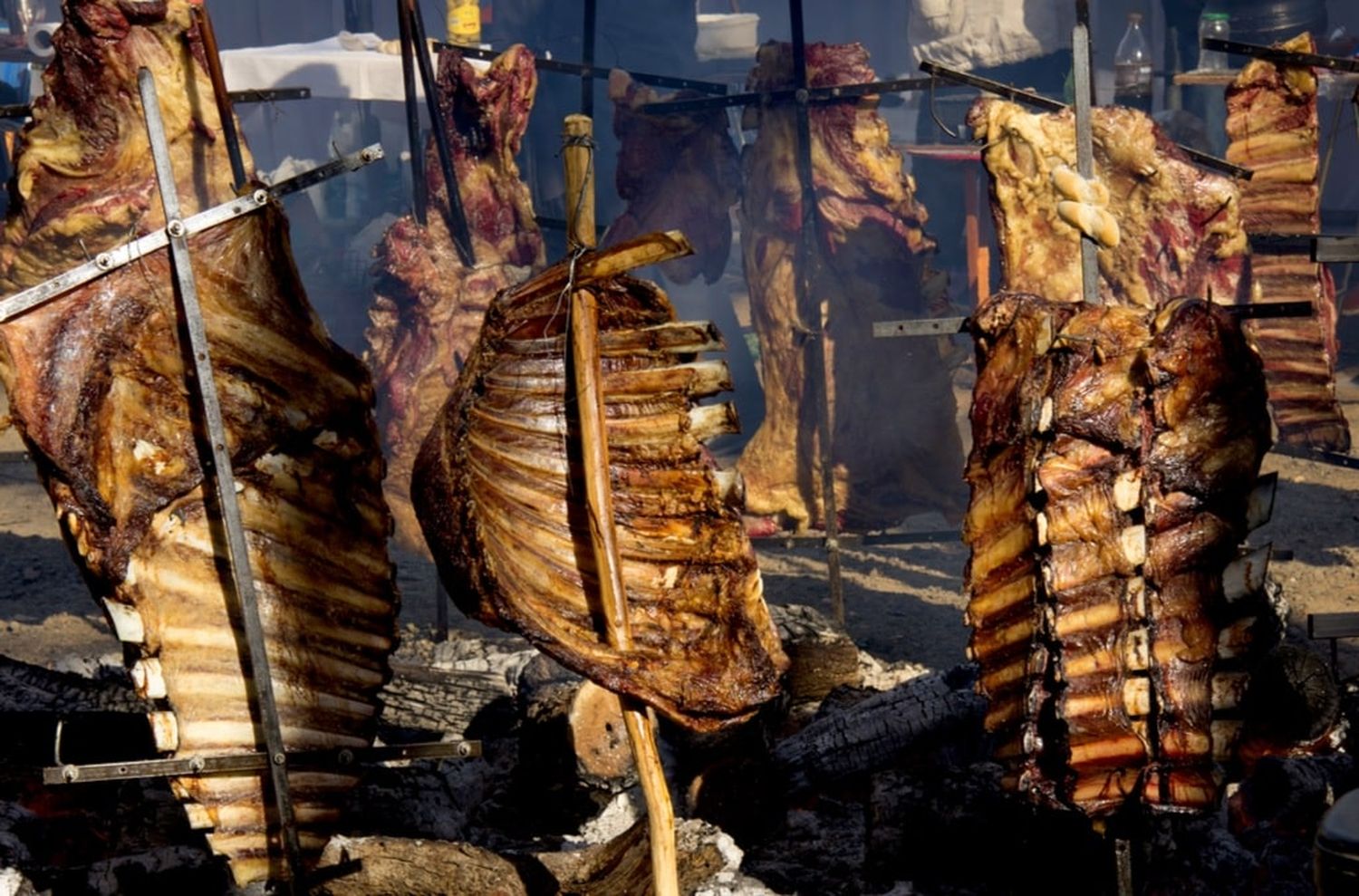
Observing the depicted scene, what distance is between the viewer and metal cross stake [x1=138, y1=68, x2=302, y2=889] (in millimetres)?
3480

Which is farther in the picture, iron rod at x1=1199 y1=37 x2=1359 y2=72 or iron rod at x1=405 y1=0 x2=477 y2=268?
iron rod at x1=405 y1=0 x2=477 y2=268

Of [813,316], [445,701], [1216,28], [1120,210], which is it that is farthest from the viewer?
[1216,28]

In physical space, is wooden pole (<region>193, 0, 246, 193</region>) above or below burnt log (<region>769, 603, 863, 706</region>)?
above

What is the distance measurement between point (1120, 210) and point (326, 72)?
30.8ft

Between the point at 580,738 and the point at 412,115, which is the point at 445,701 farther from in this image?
the point at 412,115

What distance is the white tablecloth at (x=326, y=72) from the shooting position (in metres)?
14.0

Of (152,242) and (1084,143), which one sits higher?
(1084,143)

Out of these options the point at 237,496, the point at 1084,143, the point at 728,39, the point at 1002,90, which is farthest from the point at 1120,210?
the point at 728,39

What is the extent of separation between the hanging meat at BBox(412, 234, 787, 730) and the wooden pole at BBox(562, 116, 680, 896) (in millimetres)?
74

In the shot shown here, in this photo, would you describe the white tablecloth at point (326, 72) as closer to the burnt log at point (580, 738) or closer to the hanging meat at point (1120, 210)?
the hanging meat at point (1120, 210)

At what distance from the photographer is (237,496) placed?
373 cm

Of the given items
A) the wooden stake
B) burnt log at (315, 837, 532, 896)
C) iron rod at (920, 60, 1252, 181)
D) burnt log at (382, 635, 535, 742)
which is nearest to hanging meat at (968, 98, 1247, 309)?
iron rod at (920, 60, 1252, 181)

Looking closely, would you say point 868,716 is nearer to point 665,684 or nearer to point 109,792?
point 665,684

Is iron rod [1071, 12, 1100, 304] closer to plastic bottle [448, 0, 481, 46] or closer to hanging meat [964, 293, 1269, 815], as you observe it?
hanging meat [964, 293, 1269, 815]
